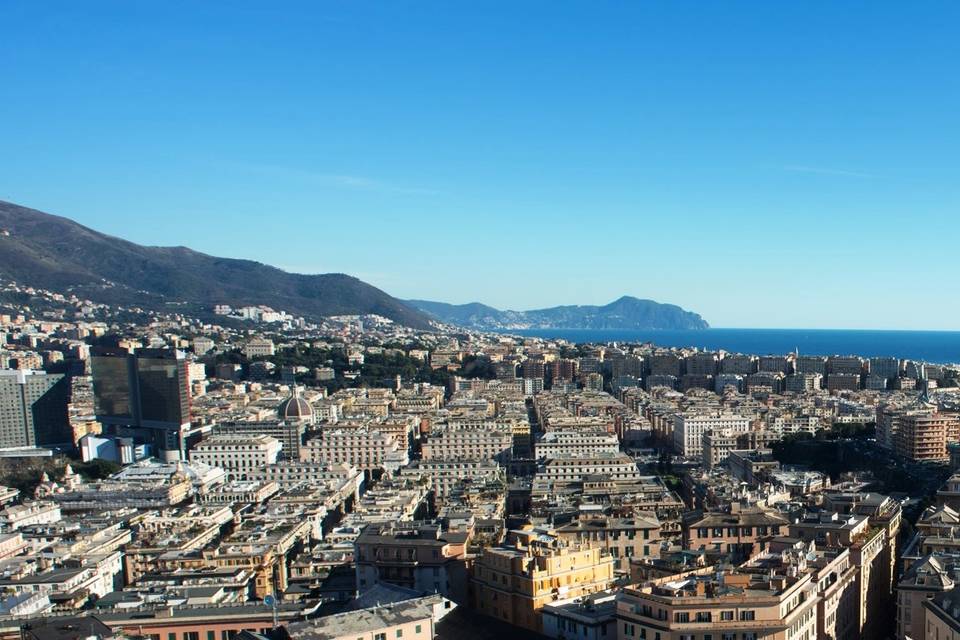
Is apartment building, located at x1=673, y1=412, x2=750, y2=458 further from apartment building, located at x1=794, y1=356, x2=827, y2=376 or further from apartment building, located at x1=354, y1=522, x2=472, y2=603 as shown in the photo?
apartment building, located at x1=794, y1=356, x2=827, y2=376

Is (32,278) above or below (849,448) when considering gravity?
above

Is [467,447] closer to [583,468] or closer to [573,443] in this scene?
[573,443]

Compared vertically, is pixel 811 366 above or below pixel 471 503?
above

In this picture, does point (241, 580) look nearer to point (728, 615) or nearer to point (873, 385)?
point (728, 615)

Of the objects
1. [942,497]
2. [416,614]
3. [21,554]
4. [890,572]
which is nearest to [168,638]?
[416,614]

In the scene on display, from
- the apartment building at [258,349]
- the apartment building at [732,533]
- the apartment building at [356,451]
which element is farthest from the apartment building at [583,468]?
the apartment building at [258,349]

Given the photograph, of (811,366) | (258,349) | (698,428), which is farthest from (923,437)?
(258,349)

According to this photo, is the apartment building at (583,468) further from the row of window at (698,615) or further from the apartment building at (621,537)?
the row of window at (698,615)

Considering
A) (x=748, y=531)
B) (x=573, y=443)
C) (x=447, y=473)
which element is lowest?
(x=447, y=473)
